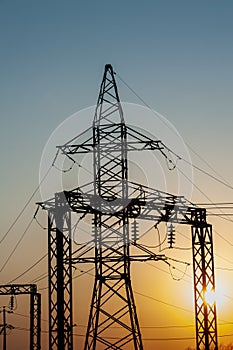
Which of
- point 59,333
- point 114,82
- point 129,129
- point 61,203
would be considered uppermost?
point 114,82

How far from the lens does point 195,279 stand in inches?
1810

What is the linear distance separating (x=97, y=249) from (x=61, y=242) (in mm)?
4738

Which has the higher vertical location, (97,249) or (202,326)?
(97,249)

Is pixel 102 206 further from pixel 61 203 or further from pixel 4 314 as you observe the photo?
pixel 4 314

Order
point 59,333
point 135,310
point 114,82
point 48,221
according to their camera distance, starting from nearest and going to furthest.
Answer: point 59,333 < point 48,221 < point 135,310 < point 114,82

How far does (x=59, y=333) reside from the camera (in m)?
38.6

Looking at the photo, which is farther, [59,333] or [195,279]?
[195,279]

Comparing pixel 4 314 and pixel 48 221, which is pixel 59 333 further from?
pixel 4 314

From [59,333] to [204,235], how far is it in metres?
11.1

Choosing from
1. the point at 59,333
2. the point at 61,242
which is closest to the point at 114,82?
the point at 61,242

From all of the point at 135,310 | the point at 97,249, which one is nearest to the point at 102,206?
the point at 97,249

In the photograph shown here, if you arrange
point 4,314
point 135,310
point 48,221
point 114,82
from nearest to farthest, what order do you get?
point 48,221 → point 135,310 → point 114,82 → point 4,314

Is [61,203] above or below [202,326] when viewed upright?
above

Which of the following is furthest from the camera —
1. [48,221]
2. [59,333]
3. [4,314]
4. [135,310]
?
[4,314]
